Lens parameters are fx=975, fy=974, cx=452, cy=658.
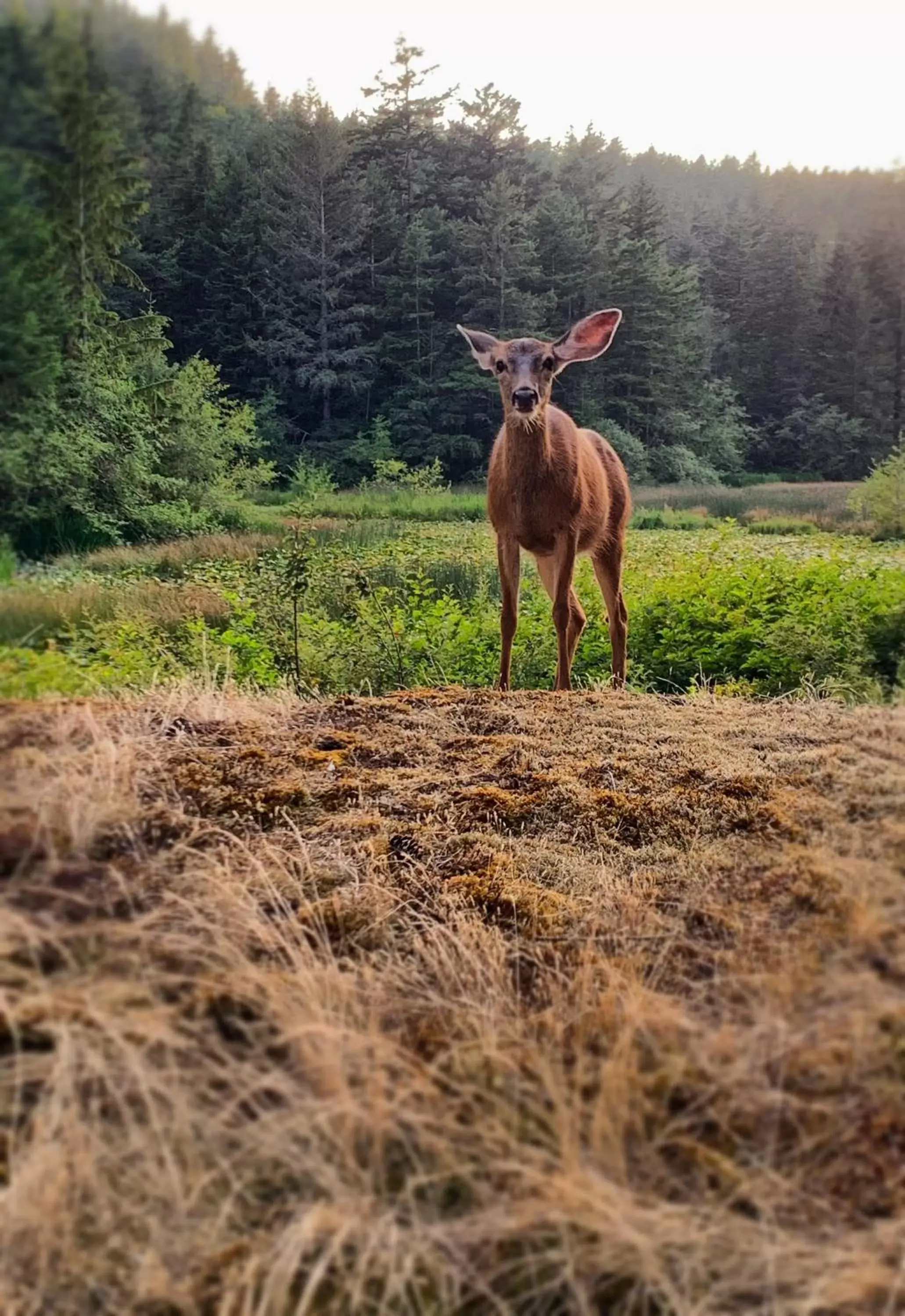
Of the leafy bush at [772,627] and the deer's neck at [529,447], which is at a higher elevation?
the deer's neck at [529,447]

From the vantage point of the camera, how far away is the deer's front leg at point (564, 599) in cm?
571

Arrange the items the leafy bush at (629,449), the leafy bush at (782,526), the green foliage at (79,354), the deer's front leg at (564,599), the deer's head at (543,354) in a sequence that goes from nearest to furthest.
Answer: the green foliage at (79,354) < the deer's head at (543,354) < the deer's front leg at (564,599) < the leafy bush at (629,449) < the leafy bush at (782,526)

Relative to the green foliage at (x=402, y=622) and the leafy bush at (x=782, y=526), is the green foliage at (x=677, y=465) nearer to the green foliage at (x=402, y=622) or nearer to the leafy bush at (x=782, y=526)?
the leafy bush at (x=782, y=526)

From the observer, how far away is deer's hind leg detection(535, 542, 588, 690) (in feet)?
18.8

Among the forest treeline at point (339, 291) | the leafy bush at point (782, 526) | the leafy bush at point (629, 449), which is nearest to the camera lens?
the forest treeline at point (339, 291)

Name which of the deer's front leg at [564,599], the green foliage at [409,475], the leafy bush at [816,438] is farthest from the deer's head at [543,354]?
the leafy bush at [816,438]

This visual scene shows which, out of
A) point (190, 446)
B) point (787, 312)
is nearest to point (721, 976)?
point (190, 446)

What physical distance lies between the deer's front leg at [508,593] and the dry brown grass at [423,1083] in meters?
3.37

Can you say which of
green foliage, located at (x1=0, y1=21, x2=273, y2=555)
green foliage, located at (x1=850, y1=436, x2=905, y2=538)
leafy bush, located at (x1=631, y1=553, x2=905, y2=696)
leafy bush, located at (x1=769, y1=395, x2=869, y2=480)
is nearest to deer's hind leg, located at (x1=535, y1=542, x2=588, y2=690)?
leafy bush, located at (x1=631, y1=553, x2=905, y2=696)

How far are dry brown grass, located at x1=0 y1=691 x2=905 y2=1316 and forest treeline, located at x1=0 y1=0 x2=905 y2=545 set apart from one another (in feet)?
4.75

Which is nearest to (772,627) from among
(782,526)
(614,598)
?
(614,598)

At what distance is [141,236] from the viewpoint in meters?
4.32

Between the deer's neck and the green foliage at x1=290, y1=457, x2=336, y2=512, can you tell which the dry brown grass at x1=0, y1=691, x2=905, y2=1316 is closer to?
the deer's neck

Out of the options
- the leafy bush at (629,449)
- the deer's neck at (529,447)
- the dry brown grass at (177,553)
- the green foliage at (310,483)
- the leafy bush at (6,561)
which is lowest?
the dry brown grass at (177,553)
